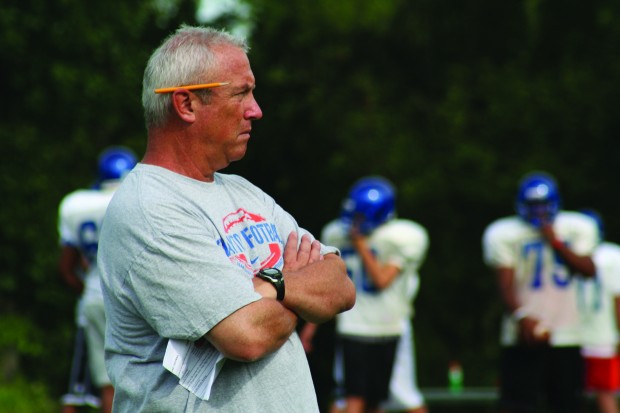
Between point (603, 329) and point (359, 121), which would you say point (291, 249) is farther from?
point (359, 121)

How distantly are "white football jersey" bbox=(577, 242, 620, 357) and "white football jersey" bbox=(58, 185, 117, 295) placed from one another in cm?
426

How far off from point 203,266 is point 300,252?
0.49 meters

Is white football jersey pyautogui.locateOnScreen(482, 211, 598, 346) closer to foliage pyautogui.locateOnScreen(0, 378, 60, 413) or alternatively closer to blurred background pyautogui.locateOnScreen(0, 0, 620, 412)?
blurred background pyautogui.locateOnScreen(0, 0, 620, 412)

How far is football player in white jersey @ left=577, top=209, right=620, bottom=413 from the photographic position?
10094mm

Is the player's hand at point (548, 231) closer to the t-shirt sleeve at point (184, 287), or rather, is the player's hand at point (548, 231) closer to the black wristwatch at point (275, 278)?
the black wristwatch at point (275, 278)

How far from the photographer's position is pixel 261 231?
3.57 m

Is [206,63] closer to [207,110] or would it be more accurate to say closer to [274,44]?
[207,110]

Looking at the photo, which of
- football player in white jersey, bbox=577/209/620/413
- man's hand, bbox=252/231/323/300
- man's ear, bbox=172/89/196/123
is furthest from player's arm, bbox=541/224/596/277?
man's ear, bbox=172/89/196/123

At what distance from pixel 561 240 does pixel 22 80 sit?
902 centimetres

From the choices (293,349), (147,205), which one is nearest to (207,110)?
(147,205)

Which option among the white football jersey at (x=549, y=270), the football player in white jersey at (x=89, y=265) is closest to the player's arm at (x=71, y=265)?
the football player in white jersey at (x=89, y=265)

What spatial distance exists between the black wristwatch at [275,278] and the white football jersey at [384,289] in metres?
6.22

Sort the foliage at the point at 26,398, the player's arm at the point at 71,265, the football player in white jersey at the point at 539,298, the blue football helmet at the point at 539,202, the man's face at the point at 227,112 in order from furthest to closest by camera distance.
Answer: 1. the foliage at the point at 26,398
2. the player's arm at the point at 71,265
3. the football player in white jersey at the point at 539,298
4. the blue football helmet at the point at 539,202
5. the man's face at the point at 227,112

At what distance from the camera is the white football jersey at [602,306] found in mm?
10188
